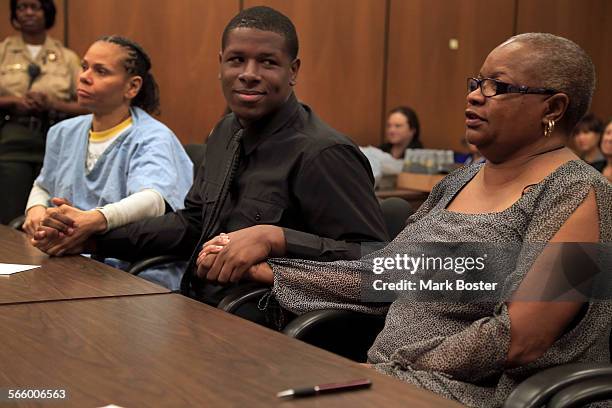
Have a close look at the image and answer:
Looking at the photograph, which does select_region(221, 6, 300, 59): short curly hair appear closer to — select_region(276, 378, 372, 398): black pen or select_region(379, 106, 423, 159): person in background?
select_region(276, 378, 372, 398): black pen

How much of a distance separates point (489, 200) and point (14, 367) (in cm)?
101

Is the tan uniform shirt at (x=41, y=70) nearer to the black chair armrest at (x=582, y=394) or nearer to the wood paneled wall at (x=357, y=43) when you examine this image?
the wood paneled wall at (x=357, y=43)

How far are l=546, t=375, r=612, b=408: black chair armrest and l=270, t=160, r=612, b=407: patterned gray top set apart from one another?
0.20m

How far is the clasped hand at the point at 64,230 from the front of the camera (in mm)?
2342

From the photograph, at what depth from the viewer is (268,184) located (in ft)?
7.76

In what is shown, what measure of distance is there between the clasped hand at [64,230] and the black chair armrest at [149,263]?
0.18 metres

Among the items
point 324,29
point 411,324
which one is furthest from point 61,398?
point 324,29

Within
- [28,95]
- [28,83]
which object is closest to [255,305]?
[28,95]

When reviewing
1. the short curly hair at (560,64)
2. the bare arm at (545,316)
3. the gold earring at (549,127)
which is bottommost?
the bare arm at (545,316)

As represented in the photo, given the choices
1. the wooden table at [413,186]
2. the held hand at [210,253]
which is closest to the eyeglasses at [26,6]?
the wooden table at [413,186]

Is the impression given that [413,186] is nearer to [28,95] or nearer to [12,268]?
[28,95]

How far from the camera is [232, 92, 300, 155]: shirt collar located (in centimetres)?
245

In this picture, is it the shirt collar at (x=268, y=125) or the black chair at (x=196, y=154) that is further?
the black chair at (x=196, y=154)

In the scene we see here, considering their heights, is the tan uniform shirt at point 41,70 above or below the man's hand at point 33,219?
above
